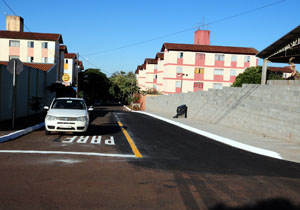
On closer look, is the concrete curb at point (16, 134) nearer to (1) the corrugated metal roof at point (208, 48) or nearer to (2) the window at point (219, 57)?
(1) the corrugated metal roof at point (208, 48)

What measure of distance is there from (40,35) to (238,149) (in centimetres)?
5242

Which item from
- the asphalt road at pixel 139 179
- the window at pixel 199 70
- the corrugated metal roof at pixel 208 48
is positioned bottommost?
the asphalt road at pixel 139 179

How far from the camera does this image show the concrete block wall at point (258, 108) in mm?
12148

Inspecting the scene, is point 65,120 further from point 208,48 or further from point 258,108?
point 208,48

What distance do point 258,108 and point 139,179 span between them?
34.5 feet

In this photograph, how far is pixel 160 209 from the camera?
4516mm

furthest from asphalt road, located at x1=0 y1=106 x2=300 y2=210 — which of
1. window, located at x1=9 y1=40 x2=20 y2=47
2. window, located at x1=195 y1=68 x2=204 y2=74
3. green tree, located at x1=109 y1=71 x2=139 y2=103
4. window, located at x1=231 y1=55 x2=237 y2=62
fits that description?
green tree, located at x1=109 y1=71 x2=139 y2=103

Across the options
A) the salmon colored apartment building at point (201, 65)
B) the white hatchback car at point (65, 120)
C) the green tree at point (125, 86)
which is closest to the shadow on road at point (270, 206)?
the white hatchback car at point (65, 120)

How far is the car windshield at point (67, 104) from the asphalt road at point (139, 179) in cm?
377

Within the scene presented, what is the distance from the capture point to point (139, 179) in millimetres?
6137

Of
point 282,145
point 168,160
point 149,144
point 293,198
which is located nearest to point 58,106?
point 149,144

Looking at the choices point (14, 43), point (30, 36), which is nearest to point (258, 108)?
point (30, 36)

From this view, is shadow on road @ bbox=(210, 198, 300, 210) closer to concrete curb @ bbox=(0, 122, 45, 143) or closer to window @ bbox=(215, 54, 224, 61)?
concrete curb @ bbox=(0, 122, 45, 143)

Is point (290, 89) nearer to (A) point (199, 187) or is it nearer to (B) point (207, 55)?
(A) point (199, 187)
